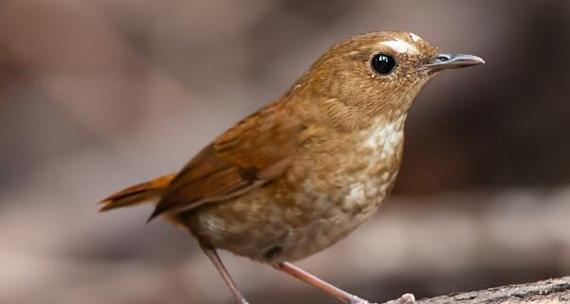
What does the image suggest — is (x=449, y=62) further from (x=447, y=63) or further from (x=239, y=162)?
(x=239, y=162)

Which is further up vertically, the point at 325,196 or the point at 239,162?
the point at 239,162

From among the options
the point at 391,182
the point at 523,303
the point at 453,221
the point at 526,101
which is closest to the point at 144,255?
the point at 453,221

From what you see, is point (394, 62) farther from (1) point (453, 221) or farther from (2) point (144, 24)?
A: (2) point (144, 24)

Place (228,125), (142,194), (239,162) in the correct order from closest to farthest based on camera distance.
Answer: (239,162), (142,194), (228,125)

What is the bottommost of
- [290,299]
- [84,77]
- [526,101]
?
[290,299]

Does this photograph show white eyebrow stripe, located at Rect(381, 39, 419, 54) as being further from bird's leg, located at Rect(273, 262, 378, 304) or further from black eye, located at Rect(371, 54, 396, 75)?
bird's leg, located at Rect(273, 262, 378, 304)

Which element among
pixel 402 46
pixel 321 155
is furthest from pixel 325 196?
pixel 402 46

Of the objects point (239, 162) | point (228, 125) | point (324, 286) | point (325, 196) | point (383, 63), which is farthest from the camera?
point (228, 125)

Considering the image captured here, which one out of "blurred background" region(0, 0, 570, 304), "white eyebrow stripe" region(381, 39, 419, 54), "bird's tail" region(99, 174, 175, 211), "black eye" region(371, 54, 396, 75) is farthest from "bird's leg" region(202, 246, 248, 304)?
"blurred background" region(0, 0, 570, 304)

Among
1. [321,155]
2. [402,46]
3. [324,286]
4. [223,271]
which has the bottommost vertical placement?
[324,286]
